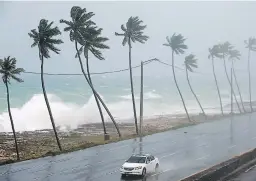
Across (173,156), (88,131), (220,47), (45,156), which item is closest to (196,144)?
(173,156)

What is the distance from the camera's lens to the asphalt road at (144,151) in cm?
3212

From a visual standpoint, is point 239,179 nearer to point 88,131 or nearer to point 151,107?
point 88,131

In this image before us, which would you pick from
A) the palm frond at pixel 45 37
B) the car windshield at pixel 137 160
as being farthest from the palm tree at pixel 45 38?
the car windshield at pixel 137 160

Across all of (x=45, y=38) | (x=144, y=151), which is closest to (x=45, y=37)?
(x=45, y=38)

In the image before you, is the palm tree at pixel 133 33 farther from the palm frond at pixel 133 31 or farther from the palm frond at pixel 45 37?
the palm frond at pixel 45 37

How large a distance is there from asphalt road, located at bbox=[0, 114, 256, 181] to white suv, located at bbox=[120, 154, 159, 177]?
1.74 feet

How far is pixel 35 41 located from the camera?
1886 inches

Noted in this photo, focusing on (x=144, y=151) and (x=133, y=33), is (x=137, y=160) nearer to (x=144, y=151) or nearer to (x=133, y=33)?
(x=144, y=151)

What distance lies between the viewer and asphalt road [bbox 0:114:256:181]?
32125 millimetres

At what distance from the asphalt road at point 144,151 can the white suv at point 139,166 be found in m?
0.53

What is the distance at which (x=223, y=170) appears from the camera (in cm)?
3062

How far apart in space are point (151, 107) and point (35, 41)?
10756 centimetres

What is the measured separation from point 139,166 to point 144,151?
49.7 ft

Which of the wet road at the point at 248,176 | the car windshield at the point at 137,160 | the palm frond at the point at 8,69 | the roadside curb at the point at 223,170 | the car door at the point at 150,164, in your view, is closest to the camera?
the roadside curb at the point at 223,170
